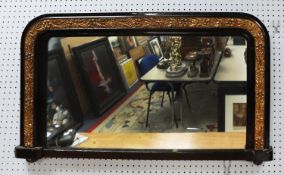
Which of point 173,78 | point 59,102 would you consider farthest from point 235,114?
point 59,102

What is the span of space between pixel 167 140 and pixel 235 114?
0.21 meters

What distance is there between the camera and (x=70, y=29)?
42.7 inches

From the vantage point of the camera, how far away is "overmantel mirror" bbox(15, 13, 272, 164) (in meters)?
1.05

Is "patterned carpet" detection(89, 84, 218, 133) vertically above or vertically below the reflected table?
below

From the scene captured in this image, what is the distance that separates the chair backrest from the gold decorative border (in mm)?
90

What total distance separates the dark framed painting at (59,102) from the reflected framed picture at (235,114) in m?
0.44

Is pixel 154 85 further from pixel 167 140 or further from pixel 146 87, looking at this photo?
pixel 167 140

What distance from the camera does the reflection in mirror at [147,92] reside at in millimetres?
1077

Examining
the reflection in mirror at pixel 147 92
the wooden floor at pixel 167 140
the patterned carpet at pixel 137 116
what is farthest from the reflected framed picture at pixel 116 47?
the wooden floor at pixel 167 140

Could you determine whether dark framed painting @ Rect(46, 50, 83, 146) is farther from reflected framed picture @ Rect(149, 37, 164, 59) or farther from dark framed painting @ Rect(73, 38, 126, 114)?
reflected framed picture @ Rect(149, 37, 164, 59)

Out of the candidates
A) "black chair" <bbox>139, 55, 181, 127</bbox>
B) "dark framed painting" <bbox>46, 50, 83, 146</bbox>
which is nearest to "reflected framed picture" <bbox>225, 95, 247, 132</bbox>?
"black chair" <bbox>139, 55, 181, 127</bbox>

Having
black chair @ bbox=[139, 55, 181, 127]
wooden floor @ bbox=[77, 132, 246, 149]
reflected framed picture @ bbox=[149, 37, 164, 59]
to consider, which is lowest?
wooden floor @ bbox=[77, 132, 246, 149]

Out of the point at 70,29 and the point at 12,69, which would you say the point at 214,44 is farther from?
the point at 12,69

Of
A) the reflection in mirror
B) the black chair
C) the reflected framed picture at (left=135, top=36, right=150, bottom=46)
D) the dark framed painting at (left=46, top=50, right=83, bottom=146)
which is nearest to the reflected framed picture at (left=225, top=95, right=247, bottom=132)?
the reflection in mirror
